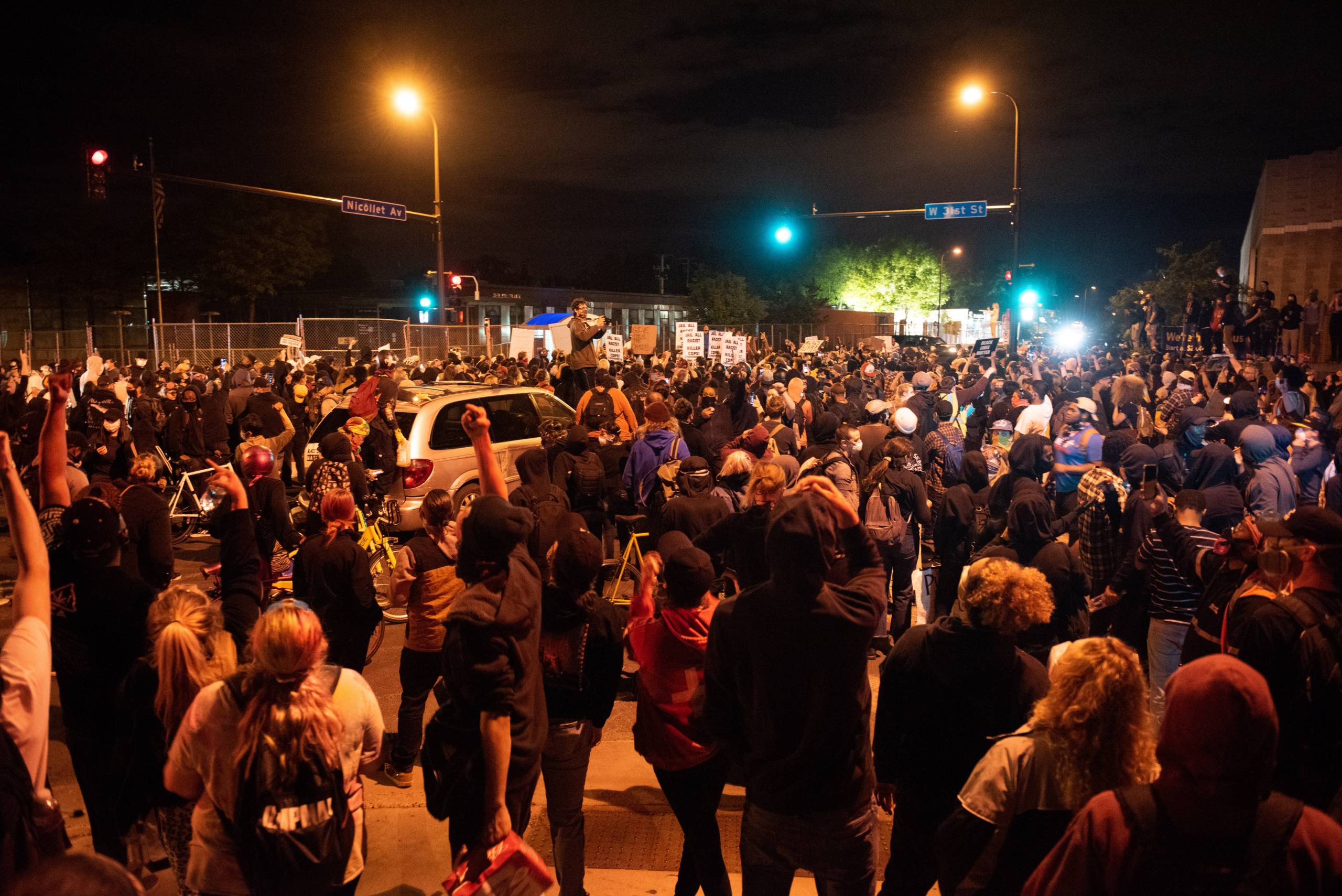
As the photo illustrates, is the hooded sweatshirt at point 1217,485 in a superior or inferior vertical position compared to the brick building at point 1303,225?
inferior

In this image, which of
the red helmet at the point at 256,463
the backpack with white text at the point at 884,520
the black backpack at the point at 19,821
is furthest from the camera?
the backpack with white text at the point at 884,520

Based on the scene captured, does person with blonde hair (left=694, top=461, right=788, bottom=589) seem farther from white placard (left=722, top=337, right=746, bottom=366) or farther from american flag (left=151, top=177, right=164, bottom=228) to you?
american flag (left=151, top=177, right=164, bottom=228)

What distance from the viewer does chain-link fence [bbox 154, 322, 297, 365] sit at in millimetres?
28375

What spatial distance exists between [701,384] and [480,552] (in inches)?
433

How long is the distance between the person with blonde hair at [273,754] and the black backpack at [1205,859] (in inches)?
90.6

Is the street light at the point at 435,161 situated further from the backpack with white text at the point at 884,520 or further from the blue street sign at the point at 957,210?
the backpack with white text at the point at 884,520

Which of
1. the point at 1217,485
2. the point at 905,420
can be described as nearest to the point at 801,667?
the point at 1217,485

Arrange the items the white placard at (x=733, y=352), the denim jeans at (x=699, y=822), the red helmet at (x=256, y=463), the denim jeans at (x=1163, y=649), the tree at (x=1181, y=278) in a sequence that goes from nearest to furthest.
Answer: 1. the denim jeans at (x=699, y=822)
2. the denim jeans at (x=1163, y=649)
3. the red helmet at (x=256, y=463)
4. the white placard at (x=733, y=352)
5. the tree at (x=1181, y=278)

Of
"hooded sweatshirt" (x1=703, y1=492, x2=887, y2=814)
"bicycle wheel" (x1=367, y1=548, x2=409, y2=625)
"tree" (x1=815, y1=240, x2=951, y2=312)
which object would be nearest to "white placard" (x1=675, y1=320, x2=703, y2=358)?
"bicycle wheel" (x1=367, y1=548, x2=409, y2=625)

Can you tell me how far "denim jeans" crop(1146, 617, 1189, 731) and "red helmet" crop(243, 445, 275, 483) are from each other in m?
5.78

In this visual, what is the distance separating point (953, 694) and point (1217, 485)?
4750mm

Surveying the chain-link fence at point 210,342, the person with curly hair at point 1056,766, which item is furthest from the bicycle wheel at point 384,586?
the chain-link fence at point 210,342

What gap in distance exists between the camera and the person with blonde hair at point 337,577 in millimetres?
5633

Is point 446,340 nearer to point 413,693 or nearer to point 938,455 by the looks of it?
point 938,455
